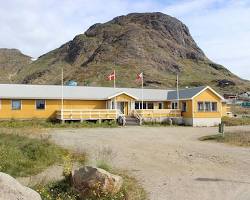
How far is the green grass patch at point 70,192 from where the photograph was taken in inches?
399

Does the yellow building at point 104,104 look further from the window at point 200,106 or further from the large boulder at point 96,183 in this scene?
the large boulder at point 96,183

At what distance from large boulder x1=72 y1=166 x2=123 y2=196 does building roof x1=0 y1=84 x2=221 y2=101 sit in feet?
104

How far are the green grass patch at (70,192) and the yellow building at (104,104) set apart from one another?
2944 cm

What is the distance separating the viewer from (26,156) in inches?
628

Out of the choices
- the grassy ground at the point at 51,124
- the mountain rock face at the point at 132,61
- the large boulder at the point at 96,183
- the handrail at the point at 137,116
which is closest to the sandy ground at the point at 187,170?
the large boulder at the point at 96,183

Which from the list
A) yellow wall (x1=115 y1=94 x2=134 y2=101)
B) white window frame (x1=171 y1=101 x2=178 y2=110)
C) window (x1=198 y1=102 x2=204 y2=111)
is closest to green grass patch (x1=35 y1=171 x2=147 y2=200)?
yellow wall (x1=115 y1=94 x2=134 y2=101)

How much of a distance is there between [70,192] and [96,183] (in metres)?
0.96

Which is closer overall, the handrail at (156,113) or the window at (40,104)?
the window at (40,104)

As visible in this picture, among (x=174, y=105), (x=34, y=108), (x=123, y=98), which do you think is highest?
(x=123, y=98)

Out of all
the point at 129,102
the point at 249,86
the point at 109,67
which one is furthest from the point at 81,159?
the point at 249,86

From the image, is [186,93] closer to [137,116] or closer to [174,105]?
[174,105]

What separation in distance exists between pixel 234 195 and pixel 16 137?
13040 millimetres

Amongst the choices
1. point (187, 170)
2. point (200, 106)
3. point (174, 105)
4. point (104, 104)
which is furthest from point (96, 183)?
point (174, 105)

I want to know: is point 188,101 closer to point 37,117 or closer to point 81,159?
A: point 37,117
